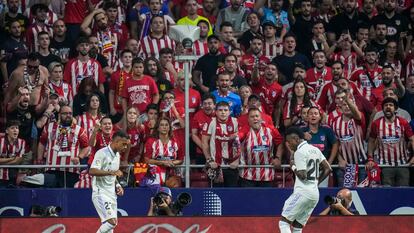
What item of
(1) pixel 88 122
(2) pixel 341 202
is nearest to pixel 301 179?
(2) pixel 341 202

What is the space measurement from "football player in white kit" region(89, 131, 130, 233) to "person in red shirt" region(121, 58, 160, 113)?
3.34 metres

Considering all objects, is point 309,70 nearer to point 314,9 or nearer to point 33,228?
A: point 314,9

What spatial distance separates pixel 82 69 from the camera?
73.1 ft

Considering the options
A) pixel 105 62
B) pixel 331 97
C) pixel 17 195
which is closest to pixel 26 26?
pixel 105 62

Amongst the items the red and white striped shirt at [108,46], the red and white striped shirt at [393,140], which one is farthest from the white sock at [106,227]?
the red and white striped shirt at [108,46]

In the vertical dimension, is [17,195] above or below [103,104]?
below

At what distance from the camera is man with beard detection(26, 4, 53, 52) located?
23453 millimetres

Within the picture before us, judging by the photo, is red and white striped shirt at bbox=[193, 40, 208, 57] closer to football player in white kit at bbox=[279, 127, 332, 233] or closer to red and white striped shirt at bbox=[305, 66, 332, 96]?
red and white striped shirt at bbox=[305, 66, 332, 96]

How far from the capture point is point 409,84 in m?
22.6

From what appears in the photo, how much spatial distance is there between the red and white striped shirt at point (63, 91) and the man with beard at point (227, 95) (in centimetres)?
255

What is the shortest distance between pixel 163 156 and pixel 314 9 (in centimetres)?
581

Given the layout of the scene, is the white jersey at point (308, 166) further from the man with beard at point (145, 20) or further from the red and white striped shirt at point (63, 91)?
the man with beard at point (145, 20)

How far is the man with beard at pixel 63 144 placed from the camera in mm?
20703

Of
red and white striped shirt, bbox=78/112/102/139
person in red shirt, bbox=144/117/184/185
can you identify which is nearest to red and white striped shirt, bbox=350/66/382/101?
person in red shirt, bbox=144/117/184/185
